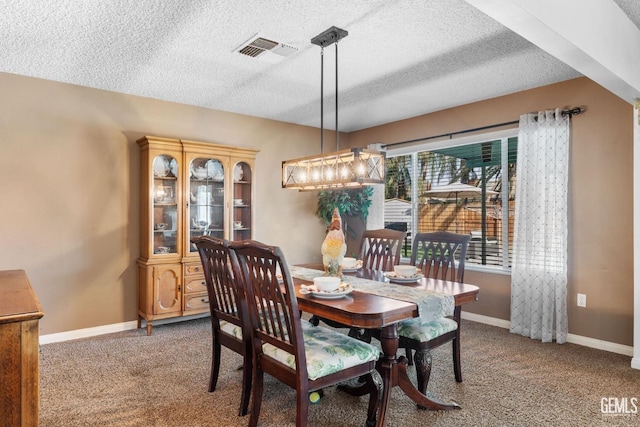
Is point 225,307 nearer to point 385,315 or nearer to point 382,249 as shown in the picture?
point 385,315

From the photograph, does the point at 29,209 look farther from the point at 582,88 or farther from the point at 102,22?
the point at 582,88

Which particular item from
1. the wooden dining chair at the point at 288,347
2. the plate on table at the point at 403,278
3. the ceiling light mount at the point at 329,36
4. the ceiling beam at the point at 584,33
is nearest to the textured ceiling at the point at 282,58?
the ceiling light mount at the point at 329,36

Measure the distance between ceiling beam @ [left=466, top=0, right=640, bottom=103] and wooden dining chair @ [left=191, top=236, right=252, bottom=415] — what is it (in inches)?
70.1

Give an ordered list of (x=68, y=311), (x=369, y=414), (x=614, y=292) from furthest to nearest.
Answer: (x=68, y=311), (x=614, y=292), (x=369, y=414)

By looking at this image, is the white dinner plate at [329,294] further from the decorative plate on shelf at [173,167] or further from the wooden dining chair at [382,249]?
the decorative plate on shelf at [173,167]

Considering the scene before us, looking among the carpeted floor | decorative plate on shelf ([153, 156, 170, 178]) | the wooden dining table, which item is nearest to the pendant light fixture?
the wooden dining table

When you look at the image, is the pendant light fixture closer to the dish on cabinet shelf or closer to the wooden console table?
the dish on cabinet shelf

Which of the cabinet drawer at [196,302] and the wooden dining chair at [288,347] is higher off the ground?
the wooden dining chair at [288,347]

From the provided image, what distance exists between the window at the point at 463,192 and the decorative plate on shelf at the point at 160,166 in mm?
2800

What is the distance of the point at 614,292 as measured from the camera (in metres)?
3.40

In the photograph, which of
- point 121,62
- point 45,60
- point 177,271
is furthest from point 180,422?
point 45,60

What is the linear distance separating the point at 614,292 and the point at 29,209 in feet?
17.1

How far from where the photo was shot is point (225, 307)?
2.46m

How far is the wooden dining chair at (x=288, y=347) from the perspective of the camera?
1.87 metres
